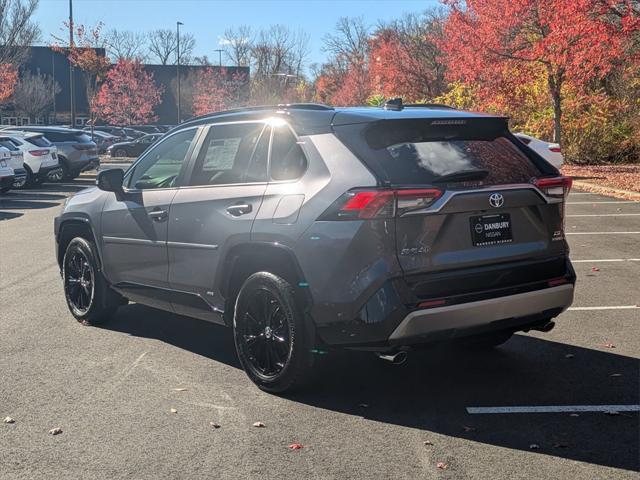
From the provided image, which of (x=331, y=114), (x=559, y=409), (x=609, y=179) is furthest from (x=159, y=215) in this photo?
(x=609, y=179)

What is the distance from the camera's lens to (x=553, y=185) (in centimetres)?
511

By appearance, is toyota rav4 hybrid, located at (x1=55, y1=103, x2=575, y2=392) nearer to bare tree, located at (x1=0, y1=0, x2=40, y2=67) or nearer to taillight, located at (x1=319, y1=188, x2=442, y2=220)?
taillight, located at (x1=319, y1=188, x2=442, y2=220)

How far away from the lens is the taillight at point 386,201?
→ 14.7 ft

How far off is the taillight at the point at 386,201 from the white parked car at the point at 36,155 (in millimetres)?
20792

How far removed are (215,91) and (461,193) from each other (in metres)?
65.9

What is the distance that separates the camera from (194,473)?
13.0ft

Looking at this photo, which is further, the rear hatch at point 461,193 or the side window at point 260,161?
the side window at point 260,161

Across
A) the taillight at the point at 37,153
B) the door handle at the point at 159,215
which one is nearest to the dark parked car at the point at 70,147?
the taillight at the point at 37,153

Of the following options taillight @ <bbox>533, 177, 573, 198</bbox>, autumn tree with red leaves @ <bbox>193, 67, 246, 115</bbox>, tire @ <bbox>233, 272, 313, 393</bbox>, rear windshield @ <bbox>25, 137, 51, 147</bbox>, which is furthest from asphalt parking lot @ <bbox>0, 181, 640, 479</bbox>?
autumn tree with red leaves @ <bbox>193, 67, 246, 115</bbox>

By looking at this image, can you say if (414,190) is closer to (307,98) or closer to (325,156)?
(325,156)

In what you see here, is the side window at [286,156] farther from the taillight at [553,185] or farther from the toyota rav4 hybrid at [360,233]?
the taillight at [553,185]

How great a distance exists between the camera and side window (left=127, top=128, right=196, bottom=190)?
6.29m

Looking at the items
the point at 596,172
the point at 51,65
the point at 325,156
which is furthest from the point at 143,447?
the point at 51,65

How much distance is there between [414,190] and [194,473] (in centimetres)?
194
